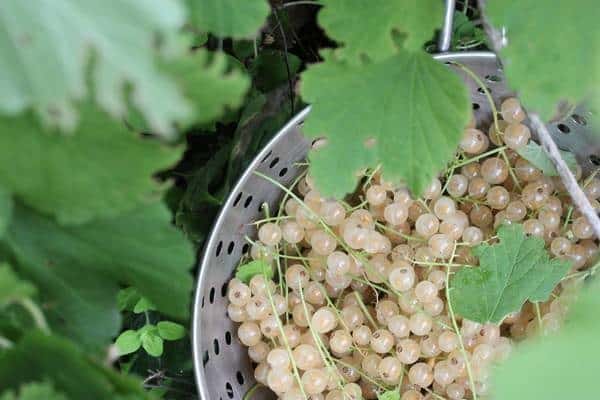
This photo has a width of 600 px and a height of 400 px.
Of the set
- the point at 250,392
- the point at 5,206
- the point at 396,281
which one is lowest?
the point at 250,392

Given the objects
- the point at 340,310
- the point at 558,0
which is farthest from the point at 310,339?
the point at 558,0

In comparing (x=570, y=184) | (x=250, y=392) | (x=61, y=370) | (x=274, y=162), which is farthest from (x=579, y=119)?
(x=61, y=370)

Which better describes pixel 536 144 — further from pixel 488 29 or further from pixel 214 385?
pixel 214 385

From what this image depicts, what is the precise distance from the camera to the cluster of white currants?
0.63m

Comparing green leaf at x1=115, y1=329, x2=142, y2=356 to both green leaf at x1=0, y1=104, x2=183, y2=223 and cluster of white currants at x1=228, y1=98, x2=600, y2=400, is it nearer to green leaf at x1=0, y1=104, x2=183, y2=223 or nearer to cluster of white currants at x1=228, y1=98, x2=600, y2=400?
cluster of white currants at x1=228, y1=98, x2=600, y2=400

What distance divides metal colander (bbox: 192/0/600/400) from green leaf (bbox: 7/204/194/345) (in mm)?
Answer: 207

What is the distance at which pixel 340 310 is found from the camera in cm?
68

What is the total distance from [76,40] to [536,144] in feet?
1.56

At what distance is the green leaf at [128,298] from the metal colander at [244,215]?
7cm

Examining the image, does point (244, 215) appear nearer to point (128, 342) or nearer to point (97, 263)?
point (128, 342)

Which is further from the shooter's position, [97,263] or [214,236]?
[214,236]

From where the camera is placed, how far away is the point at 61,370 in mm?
304

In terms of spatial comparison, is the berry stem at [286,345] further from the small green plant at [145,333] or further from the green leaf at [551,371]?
the green leaf at [551,371]

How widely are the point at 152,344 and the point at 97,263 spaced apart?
0.29 meters
